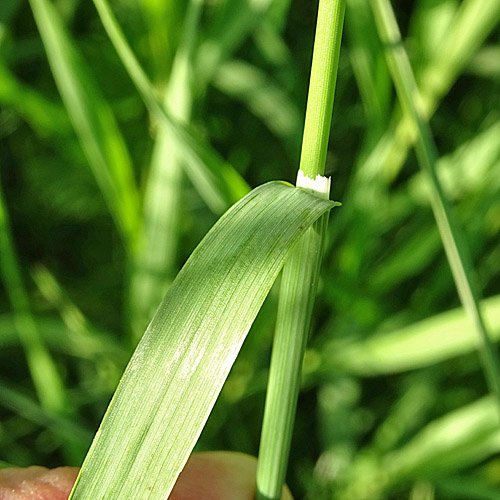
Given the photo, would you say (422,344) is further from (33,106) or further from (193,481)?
(33,106)

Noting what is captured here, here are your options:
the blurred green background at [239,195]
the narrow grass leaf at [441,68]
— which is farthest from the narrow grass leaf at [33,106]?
the narrow grass leaf at [441,68]

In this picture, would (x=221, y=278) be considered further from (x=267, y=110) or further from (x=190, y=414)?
(x=267, y=110)

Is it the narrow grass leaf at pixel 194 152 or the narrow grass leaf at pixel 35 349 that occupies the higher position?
the narrow grass leaf at pixel 194 152

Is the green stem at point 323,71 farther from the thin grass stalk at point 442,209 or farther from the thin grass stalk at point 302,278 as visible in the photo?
the thin grass stalk at point 442,209

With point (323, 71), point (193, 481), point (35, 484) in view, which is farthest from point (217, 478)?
point (323, 71)

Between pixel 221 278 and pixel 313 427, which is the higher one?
pixel 221 278

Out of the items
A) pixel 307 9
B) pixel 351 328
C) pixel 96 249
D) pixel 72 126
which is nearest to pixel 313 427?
pixel 351 328
